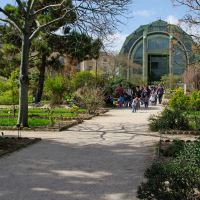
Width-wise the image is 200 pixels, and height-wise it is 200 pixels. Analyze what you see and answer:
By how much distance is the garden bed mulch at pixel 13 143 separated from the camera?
12269 mm

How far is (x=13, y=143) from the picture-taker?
534 inches

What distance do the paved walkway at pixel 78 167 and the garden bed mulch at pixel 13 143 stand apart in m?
0.22

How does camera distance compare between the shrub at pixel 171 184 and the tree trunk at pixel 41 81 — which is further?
the tree trunk at pixel 41 81

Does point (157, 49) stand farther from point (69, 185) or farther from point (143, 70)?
point (69, 185)

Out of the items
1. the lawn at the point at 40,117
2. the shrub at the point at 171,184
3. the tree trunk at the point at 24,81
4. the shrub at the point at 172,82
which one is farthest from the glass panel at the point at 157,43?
the shrub at the point at 171,184

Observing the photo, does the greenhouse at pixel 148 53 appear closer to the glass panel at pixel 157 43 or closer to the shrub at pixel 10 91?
the glass panel at pixel 157 43

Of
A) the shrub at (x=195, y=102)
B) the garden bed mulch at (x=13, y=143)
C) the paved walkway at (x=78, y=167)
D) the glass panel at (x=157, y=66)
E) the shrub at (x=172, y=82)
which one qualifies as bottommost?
the paved walkway at (x=78, y=167)

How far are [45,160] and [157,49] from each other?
88779mm

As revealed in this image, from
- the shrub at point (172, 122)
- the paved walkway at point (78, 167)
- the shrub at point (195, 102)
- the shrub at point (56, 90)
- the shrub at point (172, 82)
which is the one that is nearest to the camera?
the paved walkway at point (78, 167)

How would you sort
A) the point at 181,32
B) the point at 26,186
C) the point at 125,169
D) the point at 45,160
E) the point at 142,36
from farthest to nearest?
1. the point at 142,36
2. the point at 181,32
3. the point at 45,160
4. the point at 125,169
5. the point at 26,186

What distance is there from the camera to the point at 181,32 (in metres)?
21.3

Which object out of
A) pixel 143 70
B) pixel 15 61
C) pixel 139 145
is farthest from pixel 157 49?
pixel 139 145

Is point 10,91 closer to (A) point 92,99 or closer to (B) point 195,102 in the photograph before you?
(A) point 92,99

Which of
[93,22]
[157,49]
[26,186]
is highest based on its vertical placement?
[157,49]
